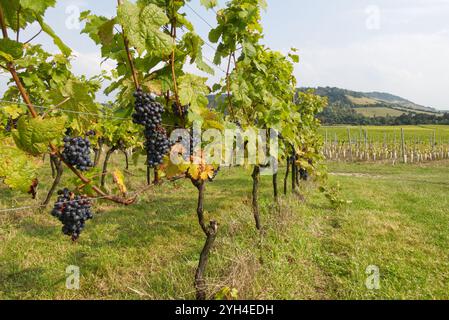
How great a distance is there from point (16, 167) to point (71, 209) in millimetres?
546

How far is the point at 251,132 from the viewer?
3.99 m

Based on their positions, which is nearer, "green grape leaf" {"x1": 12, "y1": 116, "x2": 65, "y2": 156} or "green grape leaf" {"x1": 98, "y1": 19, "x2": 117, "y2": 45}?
"green grape leaf" {"x1": 12, "y1": 116, "x2": 65, "y2": 156}

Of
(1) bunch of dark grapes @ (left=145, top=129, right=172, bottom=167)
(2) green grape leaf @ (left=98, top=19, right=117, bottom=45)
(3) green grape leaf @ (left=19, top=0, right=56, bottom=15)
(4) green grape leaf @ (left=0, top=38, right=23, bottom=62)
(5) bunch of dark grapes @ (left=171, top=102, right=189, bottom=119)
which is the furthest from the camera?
(5) bunch of dark grapes @ (left=171, top=102, right=189, bottom=119)

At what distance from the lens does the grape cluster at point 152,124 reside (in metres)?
2.45

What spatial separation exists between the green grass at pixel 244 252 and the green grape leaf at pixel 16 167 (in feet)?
6.56

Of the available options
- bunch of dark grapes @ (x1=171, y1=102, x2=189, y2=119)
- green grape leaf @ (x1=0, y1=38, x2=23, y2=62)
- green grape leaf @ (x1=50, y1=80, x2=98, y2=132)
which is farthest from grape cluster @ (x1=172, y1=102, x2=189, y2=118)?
green grape leaf @ (x1=0, y1=38, x2=23, y2=62)

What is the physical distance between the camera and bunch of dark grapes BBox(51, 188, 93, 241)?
2.30 meters

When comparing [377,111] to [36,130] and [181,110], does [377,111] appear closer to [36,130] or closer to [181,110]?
[181,110]

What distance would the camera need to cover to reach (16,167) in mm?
1878

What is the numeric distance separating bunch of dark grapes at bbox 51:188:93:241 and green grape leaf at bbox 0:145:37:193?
352 mm

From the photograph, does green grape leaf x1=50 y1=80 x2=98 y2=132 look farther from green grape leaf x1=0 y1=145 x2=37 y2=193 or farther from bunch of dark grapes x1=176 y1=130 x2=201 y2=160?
bunch of dark grapes x1=176 y1=130 x2=201 y2=160

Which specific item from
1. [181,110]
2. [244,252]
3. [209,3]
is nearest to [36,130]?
→ [181,110]
